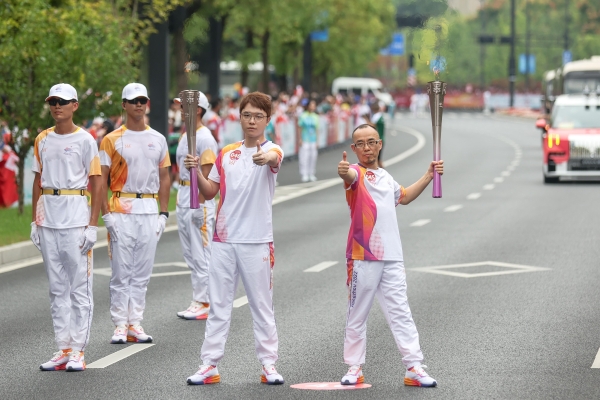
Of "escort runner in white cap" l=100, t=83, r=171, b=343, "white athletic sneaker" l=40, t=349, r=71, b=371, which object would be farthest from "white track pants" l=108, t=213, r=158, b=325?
"white athletic sneaker" l=40, t=349, r=71, b=371

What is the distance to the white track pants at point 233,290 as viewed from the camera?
837 cm

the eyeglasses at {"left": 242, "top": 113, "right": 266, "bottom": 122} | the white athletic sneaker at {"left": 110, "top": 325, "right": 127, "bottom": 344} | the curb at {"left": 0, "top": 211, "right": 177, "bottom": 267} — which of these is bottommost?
the curb at {"left": 0, "top": 211, "right": 177, "bottom": 267}

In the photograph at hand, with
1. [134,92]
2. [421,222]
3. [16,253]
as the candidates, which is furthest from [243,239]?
[421,222]

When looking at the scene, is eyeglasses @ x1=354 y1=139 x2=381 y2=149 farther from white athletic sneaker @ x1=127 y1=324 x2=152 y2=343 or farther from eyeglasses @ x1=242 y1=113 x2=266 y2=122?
white athletic sneaker @ x1=127 y1=324 x2=152 y2=343

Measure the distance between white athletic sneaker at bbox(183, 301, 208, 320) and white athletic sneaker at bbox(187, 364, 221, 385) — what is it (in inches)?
114

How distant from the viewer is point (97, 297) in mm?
12734

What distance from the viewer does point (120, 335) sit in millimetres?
10031

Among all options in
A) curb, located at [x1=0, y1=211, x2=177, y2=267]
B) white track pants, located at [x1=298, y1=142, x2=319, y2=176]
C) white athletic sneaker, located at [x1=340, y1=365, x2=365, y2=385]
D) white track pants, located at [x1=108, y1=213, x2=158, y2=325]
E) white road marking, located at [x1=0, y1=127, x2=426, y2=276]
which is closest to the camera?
white athletic sneaker, located at [x1=340, y1=365, x2=365, y2=385]

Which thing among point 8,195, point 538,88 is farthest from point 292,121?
point 538,88

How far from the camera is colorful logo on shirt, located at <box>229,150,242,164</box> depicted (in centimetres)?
838

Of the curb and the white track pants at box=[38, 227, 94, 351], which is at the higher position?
the white track pants at box=[38, 227, 94, 351]

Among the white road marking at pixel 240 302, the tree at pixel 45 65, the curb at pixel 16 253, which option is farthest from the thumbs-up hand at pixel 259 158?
the tree at pixel 45 65

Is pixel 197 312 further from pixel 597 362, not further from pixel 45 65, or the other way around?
pixel 45 65

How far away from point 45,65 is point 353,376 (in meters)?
12.8
